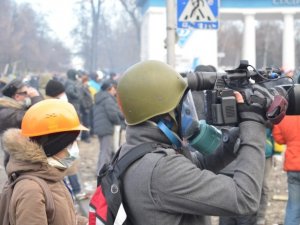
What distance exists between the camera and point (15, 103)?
5.49 meters

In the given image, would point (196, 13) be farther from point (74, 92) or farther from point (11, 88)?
point (74, 92)

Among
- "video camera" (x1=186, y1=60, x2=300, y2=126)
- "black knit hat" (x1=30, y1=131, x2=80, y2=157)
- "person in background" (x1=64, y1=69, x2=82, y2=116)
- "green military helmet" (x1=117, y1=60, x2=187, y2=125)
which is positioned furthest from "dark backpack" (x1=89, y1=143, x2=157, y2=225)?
"person in background" (x1=64, y1=69, x2=82, y2=116)

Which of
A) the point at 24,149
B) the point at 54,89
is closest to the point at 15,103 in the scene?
the point at 54,89

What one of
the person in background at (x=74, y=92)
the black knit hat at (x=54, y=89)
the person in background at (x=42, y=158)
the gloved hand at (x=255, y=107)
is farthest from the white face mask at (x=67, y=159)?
the person in background at (x=74, y=92)

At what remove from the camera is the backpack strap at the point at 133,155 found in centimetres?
215

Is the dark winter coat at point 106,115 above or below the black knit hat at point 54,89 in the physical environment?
below

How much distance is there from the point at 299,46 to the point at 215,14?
51366 millimetres

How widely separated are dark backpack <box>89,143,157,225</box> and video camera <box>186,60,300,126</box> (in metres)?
0.30

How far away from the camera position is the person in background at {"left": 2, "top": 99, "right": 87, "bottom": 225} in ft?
8.68

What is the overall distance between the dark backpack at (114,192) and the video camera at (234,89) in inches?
11.7

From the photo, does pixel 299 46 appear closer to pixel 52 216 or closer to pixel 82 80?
pixel 82 80

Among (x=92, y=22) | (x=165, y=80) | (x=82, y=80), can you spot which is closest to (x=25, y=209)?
(x=165, y=80)

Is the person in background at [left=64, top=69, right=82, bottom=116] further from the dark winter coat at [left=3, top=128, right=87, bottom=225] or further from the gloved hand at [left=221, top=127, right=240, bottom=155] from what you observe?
the gloved hand at [left=221, top=127, right=240, bottom=155]

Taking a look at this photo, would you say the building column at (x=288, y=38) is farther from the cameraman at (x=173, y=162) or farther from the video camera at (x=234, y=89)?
the cameraman at (x=173, y=162)
